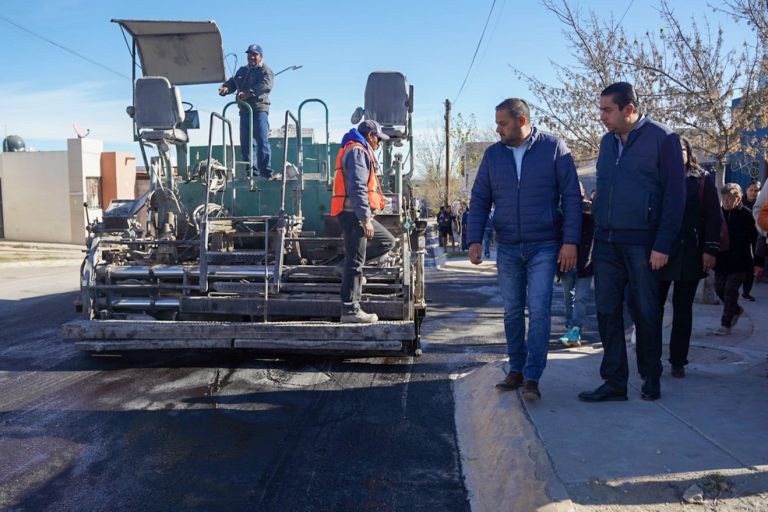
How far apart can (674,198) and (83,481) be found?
3865mm

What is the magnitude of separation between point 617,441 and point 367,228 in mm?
2990

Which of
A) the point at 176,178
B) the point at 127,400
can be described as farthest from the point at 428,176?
the point at 127,400

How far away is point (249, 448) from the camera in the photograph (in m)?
4.23

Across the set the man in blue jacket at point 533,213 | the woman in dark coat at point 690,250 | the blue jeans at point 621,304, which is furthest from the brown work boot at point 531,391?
the woman in dark coat at point 690,250

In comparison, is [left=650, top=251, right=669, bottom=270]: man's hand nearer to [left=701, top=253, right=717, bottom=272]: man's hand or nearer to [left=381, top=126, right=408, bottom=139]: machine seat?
[left=701, top=253, right=717, bottom=272]: man's hand

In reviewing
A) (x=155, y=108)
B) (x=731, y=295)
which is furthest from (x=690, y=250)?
(x=155, y=108)

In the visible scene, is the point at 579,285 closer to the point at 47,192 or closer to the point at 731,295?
the point at 731,295

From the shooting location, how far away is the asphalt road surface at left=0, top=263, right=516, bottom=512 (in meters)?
3.58

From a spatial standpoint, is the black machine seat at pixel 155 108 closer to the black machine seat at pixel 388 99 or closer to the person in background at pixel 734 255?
the black machine seat at pixel 388 99

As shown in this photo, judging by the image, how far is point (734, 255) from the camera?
7.20m

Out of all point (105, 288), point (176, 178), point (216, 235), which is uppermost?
point (176, 178)

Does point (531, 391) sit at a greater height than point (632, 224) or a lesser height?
lesser

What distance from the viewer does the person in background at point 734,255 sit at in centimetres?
709

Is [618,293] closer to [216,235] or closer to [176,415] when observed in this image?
[176,415]
